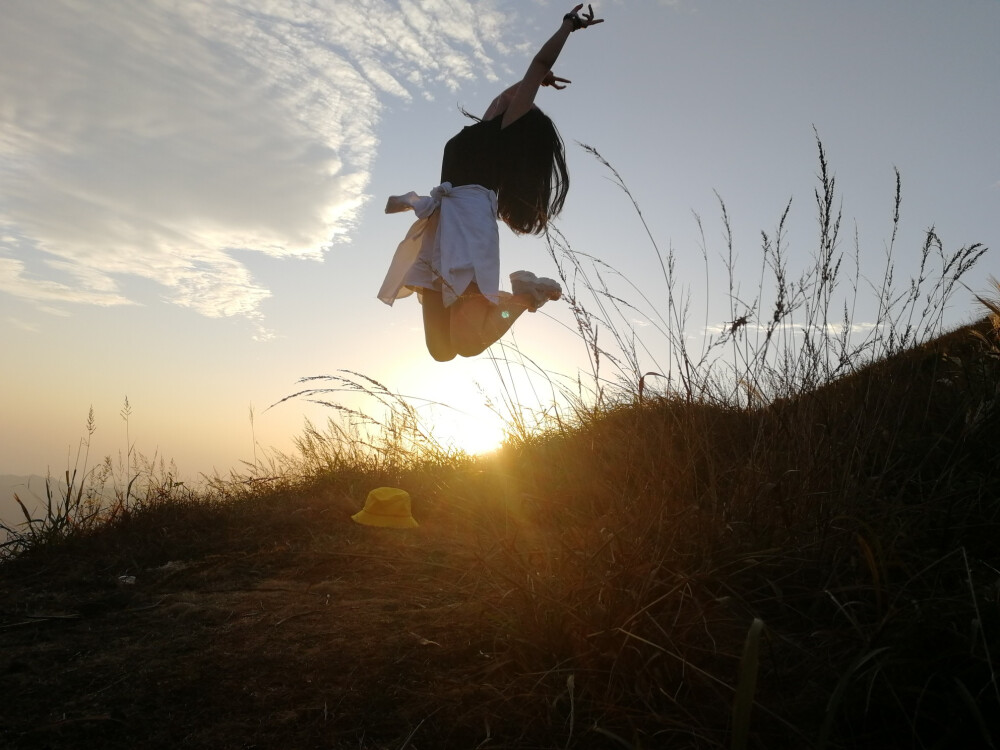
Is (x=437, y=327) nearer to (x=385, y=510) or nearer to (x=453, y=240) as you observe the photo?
(x=453, y=240)

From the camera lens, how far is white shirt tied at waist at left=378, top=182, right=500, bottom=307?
12.0 ft

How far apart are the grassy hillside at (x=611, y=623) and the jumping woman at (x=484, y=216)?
120 cm

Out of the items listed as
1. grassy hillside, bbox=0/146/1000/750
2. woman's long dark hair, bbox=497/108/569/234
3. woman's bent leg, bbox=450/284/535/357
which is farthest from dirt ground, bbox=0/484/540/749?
woman's long dark hair, bbox=497/108/569/234

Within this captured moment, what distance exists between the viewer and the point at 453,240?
366 centimetres

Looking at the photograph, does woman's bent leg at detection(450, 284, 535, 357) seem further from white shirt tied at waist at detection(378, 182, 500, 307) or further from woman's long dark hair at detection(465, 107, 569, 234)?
woman's long dark hair at detection(465, 107, 569, 234)

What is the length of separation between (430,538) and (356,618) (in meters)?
1.06

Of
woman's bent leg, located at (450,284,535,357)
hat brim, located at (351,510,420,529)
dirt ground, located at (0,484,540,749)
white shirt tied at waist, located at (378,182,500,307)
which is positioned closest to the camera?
dirt ground, located at (0,484,540,749)

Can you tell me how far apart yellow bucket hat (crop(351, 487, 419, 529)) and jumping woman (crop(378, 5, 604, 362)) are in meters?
0.84

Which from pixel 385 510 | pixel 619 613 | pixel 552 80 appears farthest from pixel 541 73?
pixel 619 613

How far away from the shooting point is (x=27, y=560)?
3.03 meters

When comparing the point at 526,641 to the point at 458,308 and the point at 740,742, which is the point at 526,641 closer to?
the point at 740,742

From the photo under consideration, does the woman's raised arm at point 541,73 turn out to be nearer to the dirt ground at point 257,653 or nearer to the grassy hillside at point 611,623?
the grassy hillside at point 611,623

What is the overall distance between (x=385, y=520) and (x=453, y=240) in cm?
153

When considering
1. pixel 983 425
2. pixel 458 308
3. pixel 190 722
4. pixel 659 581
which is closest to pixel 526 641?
pixel 659 581
